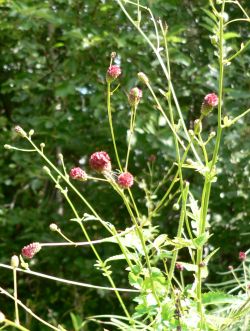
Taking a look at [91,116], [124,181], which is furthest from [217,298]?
[91,116]

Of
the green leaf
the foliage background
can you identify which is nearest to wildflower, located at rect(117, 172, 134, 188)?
the green leaf

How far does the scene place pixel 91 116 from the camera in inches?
95.4

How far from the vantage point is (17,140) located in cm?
250

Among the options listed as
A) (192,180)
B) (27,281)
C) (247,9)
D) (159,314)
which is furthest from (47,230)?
(159,314)

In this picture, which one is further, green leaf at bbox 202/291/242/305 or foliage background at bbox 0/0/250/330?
foliage background at bbox 0/0/250/330

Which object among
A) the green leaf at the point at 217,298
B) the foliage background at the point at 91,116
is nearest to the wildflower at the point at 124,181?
the green leaf at the point at 217,298

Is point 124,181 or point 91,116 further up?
point 124,181

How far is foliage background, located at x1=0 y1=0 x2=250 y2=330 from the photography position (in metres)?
2.15

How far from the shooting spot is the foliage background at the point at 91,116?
7.04 feet

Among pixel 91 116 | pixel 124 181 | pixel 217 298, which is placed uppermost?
pixel 124 181

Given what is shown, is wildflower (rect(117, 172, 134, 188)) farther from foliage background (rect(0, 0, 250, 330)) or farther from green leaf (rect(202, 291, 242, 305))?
foliage background (rect(0, 0, 250, 330))

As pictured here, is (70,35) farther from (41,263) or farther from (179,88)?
(41,263)

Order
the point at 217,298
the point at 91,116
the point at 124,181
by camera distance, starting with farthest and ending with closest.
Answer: the point at 91,116 < the point at 217,298 < the point at 124,181

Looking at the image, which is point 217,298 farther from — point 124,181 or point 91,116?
point 91,116
